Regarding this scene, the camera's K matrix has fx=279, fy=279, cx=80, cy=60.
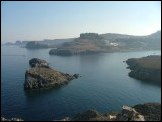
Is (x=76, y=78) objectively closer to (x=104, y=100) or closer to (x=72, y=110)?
(x=104, y=100)

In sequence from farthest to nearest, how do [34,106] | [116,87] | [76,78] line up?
1. [76,78]
2. [116,87]
3. [34,106]

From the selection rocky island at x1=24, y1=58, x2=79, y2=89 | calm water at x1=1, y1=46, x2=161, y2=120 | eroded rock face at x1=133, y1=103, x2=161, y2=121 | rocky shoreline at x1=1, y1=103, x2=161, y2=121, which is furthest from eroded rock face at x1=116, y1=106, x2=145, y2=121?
rocky island at x1=24, y1=58, x2=79, y2=89

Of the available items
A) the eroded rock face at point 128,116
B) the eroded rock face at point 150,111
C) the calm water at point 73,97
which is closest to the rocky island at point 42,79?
the calm water at point 73,97

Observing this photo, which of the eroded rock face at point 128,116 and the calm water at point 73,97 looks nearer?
the eroded rock face at point 128,116

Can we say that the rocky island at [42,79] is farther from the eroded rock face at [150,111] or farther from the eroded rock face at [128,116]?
the eroded rock face at [128,116]

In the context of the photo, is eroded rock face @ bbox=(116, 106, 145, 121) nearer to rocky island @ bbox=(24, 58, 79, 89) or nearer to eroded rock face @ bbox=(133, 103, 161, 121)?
eroded rock face @ bbox=(133, 103, 161, 121)

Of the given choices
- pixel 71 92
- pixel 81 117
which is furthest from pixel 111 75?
pixel 81 117

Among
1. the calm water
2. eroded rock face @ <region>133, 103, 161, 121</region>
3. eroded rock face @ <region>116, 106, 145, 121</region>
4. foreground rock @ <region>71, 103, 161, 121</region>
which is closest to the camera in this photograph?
eroded rock face @ <region>116, 106, 145, 121</region>

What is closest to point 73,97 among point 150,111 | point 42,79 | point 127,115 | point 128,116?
point 42,79
